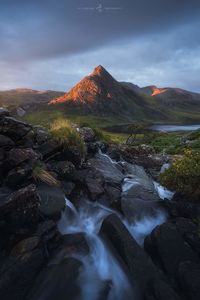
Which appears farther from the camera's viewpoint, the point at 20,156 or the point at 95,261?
the point at 20,156

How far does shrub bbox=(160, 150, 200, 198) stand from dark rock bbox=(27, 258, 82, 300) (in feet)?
29.7

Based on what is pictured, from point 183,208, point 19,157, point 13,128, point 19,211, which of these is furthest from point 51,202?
point 183,208

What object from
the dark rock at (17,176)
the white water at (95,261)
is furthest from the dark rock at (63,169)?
the dark rock at (17,176)

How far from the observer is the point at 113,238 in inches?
623

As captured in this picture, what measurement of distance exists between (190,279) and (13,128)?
12.7 meters

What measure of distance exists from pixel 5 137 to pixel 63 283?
29.1 feet

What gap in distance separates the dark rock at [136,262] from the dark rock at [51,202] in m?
2.58

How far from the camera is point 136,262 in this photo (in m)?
14.4

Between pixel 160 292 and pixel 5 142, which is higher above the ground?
pixel 5 142

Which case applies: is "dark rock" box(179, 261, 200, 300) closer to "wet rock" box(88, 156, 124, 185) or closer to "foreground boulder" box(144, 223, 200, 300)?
"foreground boulder" box(144, 223, 200, 300)

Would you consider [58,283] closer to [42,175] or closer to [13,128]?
[42,175]

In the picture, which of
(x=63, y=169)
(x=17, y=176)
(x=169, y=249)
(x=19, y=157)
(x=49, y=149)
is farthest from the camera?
(x=49, y=149)

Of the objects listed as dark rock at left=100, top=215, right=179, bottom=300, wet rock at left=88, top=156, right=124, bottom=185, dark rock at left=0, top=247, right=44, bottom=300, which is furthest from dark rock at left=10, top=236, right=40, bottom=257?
wet rock at left=88, top=156, right=124, bottom=185

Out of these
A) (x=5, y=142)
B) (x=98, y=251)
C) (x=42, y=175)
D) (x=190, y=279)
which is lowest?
(x=98, y=251)
